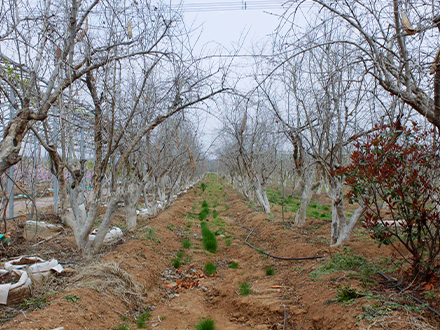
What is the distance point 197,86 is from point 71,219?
10.8 ft

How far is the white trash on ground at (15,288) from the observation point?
3453 mm

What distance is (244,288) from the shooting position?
4945 millimetres

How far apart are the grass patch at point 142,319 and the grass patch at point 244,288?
1.40m

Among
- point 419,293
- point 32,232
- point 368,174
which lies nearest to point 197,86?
point 368,174

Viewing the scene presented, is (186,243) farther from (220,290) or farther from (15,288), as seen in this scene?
(15,288)

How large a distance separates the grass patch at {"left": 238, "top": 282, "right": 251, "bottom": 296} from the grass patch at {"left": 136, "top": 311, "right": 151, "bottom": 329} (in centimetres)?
140

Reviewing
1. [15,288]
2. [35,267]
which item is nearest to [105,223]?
[35,267]

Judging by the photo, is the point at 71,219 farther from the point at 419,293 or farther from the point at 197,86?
the point at 419,293

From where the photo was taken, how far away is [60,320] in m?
3.20

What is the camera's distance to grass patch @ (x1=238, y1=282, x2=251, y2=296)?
15.9ft

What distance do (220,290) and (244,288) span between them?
423mm

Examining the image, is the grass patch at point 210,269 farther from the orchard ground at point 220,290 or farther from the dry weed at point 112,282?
the dry weed at point 112,282

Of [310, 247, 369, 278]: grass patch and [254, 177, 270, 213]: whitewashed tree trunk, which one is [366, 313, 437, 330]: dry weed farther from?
[254, 177, 270, 213]: whitewashed tree trunk

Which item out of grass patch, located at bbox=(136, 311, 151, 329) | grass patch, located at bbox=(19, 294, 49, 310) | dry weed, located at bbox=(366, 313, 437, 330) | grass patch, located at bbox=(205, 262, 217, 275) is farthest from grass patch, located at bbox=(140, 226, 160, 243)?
dry weed, located at bbox=(366, 313, 437, 330)
